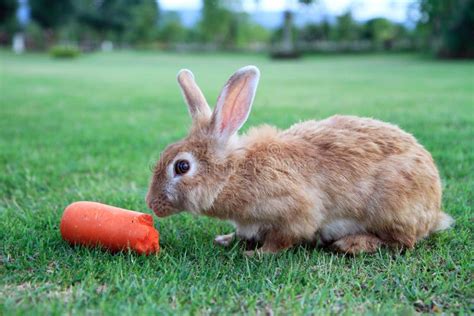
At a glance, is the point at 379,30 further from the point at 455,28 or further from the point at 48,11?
the point at 48,11

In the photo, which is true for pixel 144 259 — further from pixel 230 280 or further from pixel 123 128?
pixel 123 128

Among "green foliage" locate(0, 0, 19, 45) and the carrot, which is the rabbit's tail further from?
"green foliage" locate(0, 0, 19, 45)

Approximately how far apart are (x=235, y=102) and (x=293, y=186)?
624mm

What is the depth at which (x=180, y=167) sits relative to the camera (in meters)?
3.24

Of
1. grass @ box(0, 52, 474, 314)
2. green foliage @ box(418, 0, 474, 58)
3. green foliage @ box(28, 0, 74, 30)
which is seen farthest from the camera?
green foliage @ box(28, 0, 74, 30)

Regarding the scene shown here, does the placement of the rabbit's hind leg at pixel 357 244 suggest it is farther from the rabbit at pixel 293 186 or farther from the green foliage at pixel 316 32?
the green foliage at pixel 316 32

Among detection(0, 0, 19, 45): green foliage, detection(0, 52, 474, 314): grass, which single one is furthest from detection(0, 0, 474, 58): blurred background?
detection(0, 52, 474, 314): grass

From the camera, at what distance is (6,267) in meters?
2.88

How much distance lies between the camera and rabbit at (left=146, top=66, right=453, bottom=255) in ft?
10.5

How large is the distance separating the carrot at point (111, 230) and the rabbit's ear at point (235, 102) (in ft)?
2.37

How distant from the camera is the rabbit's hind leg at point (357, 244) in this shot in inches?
126

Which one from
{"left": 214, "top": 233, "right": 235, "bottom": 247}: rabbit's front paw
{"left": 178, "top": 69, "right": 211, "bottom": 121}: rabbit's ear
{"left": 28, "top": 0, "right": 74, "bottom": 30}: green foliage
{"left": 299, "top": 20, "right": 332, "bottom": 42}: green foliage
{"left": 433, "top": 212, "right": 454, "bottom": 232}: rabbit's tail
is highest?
{"left": 28, "top": 0, "right": 74, "bottom": 30}: green foliage

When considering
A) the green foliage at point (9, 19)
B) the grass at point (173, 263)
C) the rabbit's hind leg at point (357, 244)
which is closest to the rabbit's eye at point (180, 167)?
the grass at point (173, 263)

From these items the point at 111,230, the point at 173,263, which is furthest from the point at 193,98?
the point at 173,263
